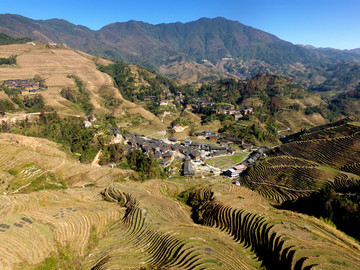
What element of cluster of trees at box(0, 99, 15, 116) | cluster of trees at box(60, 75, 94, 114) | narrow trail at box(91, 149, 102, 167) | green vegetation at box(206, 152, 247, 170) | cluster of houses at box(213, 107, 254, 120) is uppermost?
cluster of houses at box(213, 107, 254, 120)

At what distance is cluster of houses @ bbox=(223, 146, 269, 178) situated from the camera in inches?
1572

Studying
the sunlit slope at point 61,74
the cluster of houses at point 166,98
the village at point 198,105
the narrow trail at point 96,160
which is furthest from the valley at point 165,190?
the cluster of houses at point 166,98

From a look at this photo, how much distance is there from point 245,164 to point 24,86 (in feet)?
244

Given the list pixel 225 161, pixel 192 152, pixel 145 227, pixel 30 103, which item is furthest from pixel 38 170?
pixel 30 103

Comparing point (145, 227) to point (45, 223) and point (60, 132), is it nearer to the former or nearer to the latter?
point (45, 223)

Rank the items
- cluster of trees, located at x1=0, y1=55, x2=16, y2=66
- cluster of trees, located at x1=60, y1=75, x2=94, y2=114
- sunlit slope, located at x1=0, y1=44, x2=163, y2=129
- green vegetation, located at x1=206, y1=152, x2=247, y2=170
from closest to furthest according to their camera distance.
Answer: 1. green vegetation, located at x1=206, y1=152, x2=247, y2=170
2. cluster of trees, located at x1=60, y1=75, x2=94, y2=114
3. sunlit slope, located at x1=0, y1=44, x2=163, y2=129
4. cluster of trees, located at x1=0, y1=55, x2=16, y2=66

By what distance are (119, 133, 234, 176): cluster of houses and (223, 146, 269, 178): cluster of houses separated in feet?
18.0

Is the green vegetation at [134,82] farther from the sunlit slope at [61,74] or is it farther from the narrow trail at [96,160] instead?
the narrow trail at [96,160]

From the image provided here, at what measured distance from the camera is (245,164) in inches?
1703

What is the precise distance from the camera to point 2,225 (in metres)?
15.8

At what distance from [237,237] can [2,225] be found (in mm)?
19957

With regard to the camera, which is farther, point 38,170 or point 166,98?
point 166,98

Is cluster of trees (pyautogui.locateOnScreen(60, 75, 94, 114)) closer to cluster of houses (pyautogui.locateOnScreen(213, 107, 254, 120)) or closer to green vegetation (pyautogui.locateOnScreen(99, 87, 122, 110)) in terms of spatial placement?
green vegetation (pyautogui.locateOnScreen(99, 87, 122, 110))

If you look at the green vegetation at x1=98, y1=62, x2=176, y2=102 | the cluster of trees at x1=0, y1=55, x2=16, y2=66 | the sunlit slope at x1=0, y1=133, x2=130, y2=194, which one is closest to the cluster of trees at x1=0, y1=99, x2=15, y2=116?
the sunlit slope at x1=0, y1=133, x2=130, y2=194
